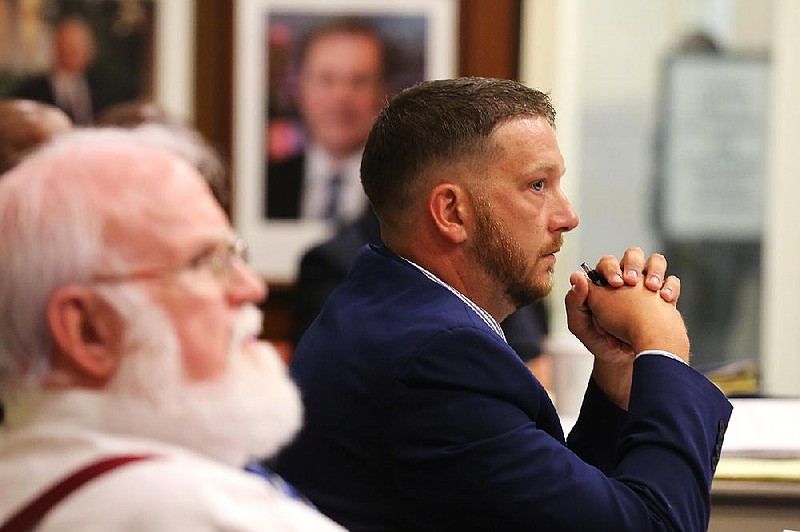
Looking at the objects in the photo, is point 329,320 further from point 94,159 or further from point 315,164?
point 315,164

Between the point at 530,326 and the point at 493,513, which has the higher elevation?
the point at 493,513

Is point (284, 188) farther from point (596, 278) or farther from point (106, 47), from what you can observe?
point (596, 278)

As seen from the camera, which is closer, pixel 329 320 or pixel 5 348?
pixel 5 348

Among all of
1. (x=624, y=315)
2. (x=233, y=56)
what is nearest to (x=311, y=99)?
(x=233, y=56)

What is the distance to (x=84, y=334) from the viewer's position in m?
1.12

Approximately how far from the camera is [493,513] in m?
1.57

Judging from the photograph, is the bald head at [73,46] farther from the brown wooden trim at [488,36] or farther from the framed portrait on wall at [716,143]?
the framed portrait on wall at [716,143]

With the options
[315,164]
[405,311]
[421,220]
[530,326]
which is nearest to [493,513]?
[405,311]

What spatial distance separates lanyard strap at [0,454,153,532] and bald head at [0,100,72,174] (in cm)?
130

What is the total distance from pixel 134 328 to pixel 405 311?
2.04 feet

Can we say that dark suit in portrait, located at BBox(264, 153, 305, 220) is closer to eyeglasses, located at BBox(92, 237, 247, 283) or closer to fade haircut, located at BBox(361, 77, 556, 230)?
fade haircut, located at BBox(361, 77, 556, 230)

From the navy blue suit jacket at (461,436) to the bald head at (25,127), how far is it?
0.83 meters

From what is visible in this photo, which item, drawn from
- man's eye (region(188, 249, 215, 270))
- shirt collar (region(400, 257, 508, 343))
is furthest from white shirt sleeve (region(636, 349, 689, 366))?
man's eye (region(188, 249, 215, 270))

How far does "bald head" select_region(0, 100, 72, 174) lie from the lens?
2.28m
